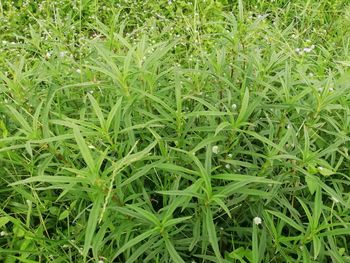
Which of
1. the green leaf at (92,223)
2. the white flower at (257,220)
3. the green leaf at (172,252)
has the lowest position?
the white flower at (257,220)

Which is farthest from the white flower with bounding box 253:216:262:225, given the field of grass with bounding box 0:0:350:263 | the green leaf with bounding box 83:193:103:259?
the green leaf with bounding box 83:193:103:259

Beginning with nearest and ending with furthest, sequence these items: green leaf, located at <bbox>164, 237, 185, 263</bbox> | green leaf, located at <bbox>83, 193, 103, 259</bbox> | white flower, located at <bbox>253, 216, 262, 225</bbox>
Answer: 1. green leaf, located at <bbox>83, 193, 103, 259</bbox>
2. green leaf, located at <bbox>164, 237, 185, 263</bbox>
3. white flower, located at <bbox>253, 216, 262, 225</bbox>

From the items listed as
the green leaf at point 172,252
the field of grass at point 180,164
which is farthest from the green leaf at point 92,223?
the green leaf at point 172,252

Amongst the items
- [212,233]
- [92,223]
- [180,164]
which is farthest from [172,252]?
[180,164]

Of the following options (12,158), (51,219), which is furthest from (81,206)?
(12,158)

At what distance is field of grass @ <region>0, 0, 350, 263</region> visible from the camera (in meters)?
1.53

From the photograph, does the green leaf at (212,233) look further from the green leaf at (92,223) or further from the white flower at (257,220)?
the green leaf at (92,223)

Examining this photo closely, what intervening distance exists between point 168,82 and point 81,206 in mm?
695

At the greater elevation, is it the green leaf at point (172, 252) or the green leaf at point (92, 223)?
the green leaf at point (92, 223)

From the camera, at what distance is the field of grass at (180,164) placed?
1.53 metres

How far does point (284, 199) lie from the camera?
1.70 meters

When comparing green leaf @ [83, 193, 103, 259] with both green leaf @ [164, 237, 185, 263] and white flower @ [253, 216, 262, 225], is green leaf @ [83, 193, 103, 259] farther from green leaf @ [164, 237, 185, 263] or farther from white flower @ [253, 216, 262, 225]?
white flower @ [253, 216, 262, 225]

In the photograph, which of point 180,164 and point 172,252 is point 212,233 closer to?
point 172,252

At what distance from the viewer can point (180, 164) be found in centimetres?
176
